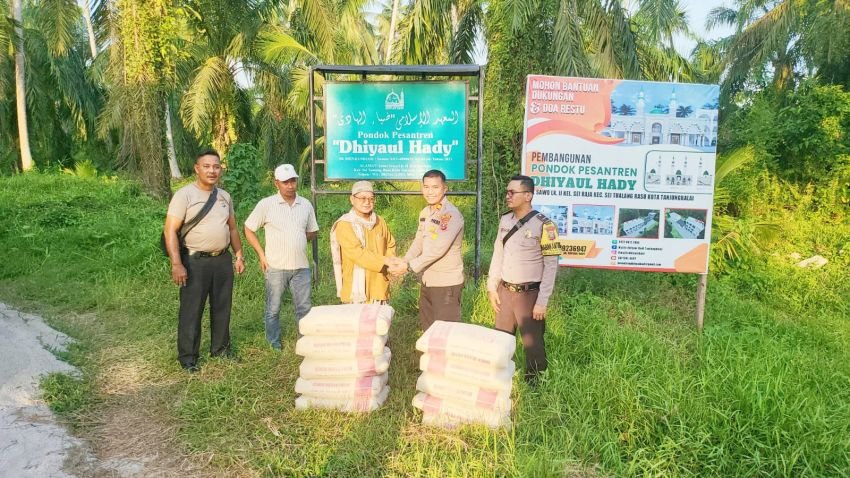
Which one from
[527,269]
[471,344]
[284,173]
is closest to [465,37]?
[284,173]

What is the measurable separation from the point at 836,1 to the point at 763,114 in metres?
5.48

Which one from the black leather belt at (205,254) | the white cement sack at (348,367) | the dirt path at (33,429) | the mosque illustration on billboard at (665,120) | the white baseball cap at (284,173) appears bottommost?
the dirt path at (33,429)

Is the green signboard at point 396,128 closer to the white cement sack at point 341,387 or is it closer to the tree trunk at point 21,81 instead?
the white cement sack at point 341,387

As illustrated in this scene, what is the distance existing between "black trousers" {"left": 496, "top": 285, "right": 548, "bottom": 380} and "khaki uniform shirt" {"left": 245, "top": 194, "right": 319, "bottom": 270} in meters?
1.79

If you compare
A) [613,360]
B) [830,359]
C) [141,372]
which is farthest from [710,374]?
[141,372]

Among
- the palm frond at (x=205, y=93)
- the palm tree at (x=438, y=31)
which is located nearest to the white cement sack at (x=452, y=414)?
the palm tree at (x=438, y=31)

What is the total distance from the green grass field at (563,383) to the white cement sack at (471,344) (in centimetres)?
47

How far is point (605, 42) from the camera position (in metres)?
11.9

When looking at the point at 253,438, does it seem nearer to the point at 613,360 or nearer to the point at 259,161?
the point at 613,360

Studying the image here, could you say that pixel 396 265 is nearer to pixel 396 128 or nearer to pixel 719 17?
pixel 396 128

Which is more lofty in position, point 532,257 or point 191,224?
point 191,224

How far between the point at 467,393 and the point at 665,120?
3421 millimetres

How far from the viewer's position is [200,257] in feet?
14.2

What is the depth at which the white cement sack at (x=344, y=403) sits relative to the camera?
3.62m
